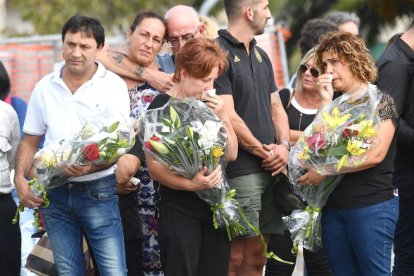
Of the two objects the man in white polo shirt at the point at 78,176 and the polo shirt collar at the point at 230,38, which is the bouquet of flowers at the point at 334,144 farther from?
the man in white polo shirt at the point at 78,176

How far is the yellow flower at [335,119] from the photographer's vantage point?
638 cm

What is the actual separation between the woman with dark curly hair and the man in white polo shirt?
4.29 feet

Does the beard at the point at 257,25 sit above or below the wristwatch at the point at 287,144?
above

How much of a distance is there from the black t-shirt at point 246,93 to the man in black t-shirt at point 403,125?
0.83 metres

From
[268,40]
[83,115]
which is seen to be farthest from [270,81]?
[268,40]

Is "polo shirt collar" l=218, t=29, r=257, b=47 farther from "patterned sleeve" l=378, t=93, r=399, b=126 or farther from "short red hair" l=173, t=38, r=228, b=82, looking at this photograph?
"patterned sleeve" l=378, t=93, r=399, b=126

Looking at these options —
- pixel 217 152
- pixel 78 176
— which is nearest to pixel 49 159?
pixel 78 176

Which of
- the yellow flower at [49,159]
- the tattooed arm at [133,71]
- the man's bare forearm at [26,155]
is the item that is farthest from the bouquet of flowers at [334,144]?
the man's bare forearm at [26,155]

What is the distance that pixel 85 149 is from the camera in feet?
21.2

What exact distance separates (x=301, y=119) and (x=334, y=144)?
1.53 m

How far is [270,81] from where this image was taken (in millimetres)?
7406

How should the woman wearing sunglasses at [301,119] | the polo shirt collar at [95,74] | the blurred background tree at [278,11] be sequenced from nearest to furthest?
1. the polo shirt collar at [95,74]
2. the woman wearing sunglasses at [301,119]
3. the blurred background tree at [278,11]

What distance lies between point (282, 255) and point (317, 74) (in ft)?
4.58

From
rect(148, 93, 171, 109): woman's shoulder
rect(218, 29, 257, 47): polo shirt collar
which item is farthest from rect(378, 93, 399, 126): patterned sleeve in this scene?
rect(148, 93, 171, 109): woman's shoulder
